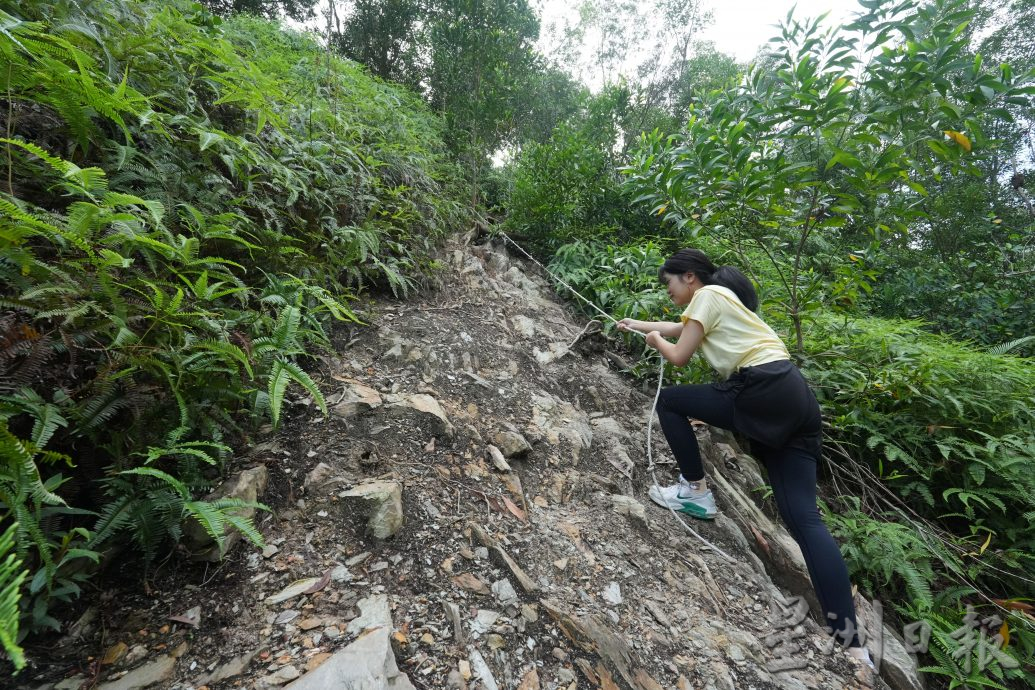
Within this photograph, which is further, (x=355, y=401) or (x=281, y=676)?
(x=355, y=401)

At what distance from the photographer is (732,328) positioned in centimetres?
254

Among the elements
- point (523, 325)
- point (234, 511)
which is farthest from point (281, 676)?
point (523, 325)

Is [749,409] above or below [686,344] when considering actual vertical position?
below

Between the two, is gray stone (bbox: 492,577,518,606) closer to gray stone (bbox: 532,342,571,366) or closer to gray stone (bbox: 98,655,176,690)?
gray stone (bbox: 98,655,176,690)

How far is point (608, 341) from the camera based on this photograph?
4.70 m

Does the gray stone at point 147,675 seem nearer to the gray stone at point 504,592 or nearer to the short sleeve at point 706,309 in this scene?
the gray stone at point 504,592

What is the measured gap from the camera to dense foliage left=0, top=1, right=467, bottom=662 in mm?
1344

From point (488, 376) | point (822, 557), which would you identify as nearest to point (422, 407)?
point (488, 376)

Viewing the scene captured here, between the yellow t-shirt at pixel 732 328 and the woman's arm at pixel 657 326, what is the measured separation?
57 cm

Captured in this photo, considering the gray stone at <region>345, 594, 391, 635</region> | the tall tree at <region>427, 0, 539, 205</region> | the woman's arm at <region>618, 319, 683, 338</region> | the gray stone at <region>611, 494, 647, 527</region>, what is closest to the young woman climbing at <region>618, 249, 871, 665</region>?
the gray stone at <region>611, 494, 647, 527</region>

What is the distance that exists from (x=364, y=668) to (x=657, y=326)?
2.97 meters

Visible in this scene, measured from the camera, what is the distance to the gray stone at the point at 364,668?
1.28 metres

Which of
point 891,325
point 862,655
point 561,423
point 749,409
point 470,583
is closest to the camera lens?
point 470,583

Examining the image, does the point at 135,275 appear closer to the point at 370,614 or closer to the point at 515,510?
the point at 370,614
